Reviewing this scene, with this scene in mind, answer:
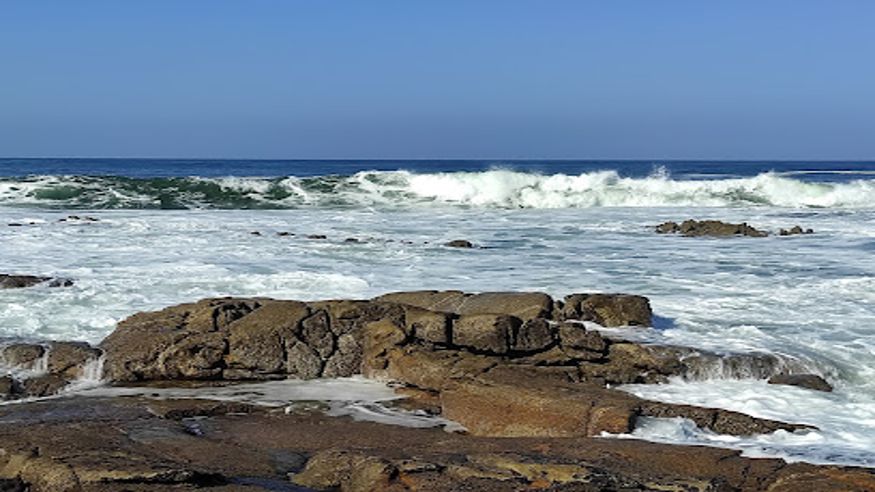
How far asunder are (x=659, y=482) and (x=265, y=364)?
Result: 464cm

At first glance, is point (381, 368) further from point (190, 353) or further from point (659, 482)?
point (659, 482)

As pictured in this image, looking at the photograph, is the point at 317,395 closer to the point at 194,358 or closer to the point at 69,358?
the point at 194,358

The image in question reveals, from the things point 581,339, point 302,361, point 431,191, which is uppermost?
point 581,339

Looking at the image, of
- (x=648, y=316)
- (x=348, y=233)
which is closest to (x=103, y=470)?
(x=648, y=316)

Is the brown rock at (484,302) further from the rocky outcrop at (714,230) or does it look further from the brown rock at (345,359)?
the rocky outcrop at (714,230)

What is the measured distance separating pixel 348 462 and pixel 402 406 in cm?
228

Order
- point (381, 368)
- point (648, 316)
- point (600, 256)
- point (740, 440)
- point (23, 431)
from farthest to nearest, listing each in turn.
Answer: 1. point (600, 256)
2. point (648, 316)
3. point (381, 368)
4. point (740, 440)
5. point (23, 431)

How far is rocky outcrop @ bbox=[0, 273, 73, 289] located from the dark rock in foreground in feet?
27.3

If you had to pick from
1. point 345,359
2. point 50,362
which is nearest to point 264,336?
point 345,359

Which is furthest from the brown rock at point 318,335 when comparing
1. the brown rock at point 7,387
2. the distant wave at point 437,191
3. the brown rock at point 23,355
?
the distant wave at point 437,191

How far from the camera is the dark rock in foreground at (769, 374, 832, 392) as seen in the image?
28.2 ft

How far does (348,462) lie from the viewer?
5797 millimetres

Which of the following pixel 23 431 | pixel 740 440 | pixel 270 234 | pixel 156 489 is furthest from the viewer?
pixel 270 234

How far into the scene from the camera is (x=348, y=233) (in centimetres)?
2202
